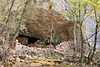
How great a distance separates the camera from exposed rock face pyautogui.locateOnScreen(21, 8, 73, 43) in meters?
11.8

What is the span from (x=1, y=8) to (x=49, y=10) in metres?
6.06

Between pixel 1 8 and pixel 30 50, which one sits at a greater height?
pixel 1 8

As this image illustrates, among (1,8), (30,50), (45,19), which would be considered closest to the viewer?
(1,8)

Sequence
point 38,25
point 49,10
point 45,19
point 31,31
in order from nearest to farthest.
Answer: point 49,10 → point 45,19 → point 38,25 → point 31,31

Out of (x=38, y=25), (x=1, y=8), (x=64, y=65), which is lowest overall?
(x=64, y=65)

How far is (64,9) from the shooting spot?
1179 cm

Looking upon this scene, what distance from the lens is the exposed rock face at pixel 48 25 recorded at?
11773mm

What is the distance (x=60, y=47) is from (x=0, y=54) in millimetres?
6561

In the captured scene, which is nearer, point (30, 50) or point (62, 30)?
point (30, 50)

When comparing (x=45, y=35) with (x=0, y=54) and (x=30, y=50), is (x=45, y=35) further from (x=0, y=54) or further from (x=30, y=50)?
(x=0, y=54)

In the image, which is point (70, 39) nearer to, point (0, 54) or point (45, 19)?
point (45, 19)

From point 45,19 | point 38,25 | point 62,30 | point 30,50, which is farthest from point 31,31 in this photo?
point 30,50

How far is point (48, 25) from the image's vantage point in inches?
524

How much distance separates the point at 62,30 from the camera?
1418 centimetres
